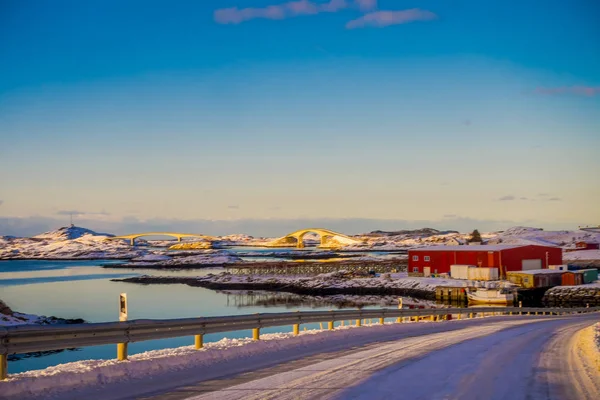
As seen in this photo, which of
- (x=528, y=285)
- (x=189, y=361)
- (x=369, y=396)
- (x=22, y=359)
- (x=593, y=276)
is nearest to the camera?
(x=369, y=396)

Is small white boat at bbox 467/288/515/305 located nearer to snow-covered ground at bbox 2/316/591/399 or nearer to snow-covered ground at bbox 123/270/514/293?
snow-covered ground at bbox 123/270/514/293

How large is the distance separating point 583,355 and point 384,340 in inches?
240

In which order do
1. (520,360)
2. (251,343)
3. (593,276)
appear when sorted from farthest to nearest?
1. (593,276)
2. (251,343)
3. (520,360)

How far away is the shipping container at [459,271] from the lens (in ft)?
240

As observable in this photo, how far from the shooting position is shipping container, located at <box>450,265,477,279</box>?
2876 inches

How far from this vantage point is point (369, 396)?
407 inches

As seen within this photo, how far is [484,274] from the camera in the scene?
233ft

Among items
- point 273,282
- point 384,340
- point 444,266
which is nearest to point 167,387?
point 384,340

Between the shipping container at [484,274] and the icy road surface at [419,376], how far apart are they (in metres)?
54.4

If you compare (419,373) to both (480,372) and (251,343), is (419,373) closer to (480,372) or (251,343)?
(480,372)

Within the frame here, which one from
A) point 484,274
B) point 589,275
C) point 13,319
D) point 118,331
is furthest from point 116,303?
point 589,275

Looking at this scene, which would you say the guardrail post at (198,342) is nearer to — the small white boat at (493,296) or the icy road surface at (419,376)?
the icy road surface at (419,376)

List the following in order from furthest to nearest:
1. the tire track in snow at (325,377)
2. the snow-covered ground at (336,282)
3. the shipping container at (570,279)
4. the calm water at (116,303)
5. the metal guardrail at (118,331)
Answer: the snow-covered ground at (336,282)
the shipping container at (570,279)
the calm water at (116,303)
the metal guardrail at (118,331)
the tire track in snow at (325,377)

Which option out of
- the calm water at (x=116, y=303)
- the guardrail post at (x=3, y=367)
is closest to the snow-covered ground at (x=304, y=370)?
the guardrail post at (x=3, y=367)
